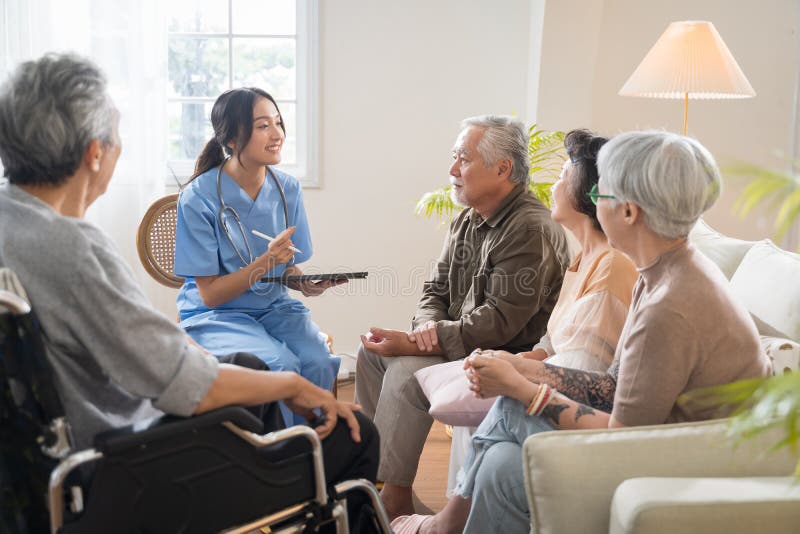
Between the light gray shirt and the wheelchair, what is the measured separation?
0.13 ft

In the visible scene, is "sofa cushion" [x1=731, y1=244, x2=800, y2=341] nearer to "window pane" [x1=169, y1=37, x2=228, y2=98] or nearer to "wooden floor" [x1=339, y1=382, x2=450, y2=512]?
"wooden floor" [x1=339, y1=382, x2=450, y2=512]

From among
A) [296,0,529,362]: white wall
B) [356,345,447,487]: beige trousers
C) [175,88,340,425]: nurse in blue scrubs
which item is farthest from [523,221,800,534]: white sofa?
[296,0,529,362]: white wall

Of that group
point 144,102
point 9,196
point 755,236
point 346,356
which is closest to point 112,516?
point 9,196

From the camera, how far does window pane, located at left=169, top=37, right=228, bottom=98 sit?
13.6 feet

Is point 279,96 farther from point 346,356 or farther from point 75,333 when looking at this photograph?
point 75,333

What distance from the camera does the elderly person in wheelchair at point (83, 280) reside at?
1.36 m

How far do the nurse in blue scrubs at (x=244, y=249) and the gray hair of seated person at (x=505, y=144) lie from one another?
63 centimetres

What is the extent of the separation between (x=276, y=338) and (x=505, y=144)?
0.93 metres

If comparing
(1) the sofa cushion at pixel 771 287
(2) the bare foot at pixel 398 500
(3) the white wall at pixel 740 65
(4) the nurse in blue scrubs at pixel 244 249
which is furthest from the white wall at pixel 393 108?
(1) the sofa cushion at pixel 771 287

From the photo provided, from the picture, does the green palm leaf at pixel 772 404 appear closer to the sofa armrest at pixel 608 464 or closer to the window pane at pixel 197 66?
the sofa armrest at pixel 608 464

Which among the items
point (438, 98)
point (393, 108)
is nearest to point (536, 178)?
point (438, 98)

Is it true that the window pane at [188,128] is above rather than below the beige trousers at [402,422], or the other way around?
above

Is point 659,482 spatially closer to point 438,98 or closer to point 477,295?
point 477,295

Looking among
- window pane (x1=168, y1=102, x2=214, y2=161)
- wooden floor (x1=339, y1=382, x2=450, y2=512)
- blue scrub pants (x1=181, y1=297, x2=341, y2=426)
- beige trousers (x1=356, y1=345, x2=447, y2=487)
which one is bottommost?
wooden floor (x1=339, y1=382, x2=450, y2=512)
